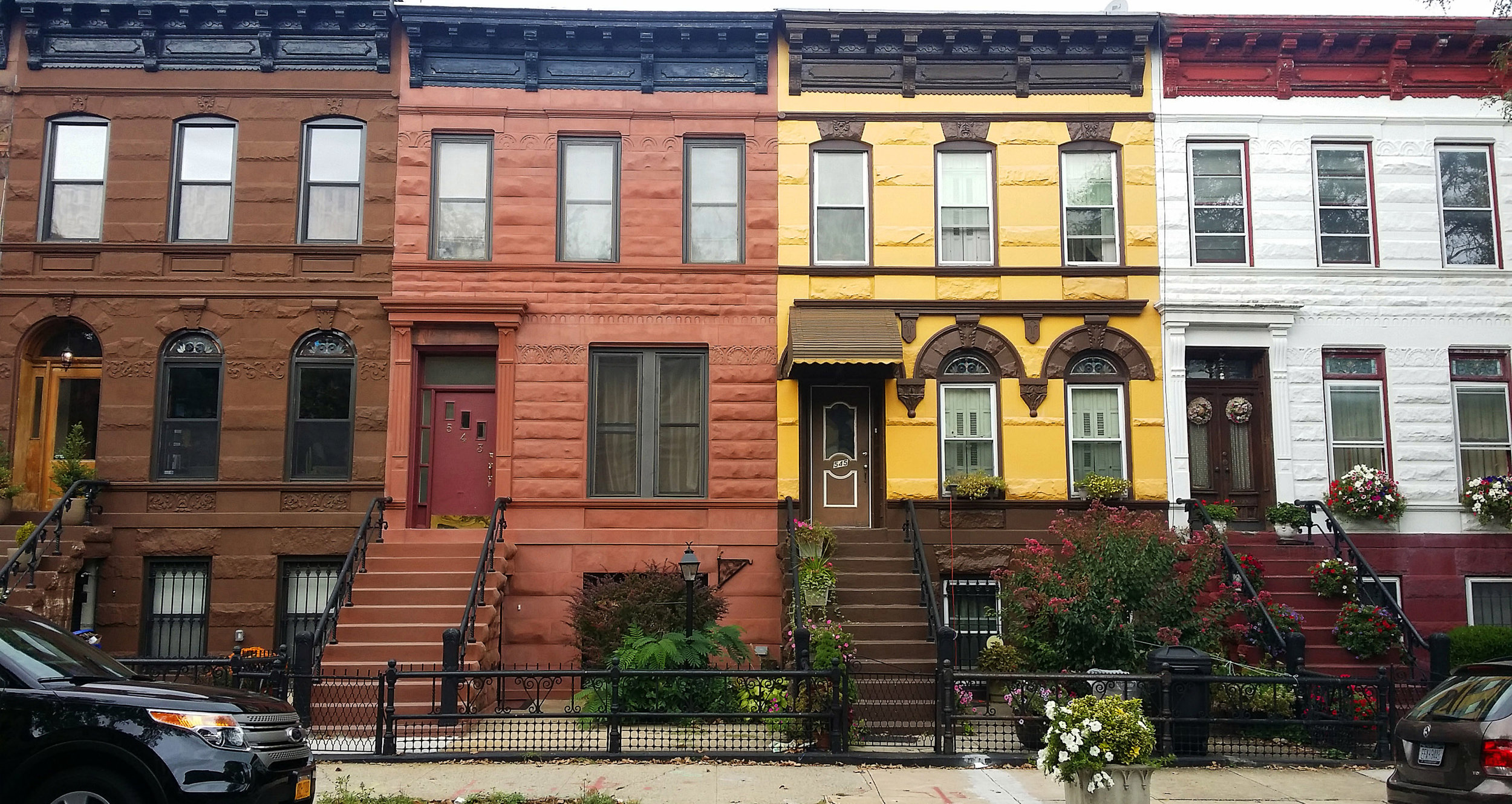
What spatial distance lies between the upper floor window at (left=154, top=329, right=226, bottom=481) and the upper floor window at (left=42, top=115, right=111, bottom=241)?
2.29 metres

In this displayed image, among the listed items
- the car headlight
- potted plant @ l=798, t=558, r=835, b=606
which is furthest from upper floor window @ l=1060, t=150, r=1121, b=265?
the car headlight

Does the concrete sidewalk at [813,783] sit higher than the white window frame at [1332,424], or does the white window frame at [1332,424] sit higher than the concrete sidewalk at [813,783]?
the white window frame at [1332,424]

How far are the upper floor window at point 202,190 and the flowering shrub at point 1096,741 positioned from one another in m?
14.2

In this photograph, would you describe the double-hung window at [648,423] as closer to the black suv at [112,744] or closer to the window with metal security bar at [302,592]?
the window with metal security bar at [302,592]

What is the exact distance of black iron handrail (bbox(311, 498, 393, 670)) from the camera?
12992 mm

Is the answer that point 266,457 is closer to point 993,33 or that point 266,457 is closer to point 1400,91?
point 993,33

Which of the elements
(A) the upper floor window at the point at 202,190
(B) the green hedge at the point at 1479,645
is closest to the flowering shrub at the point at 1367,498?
(B) the green hedge at the point at 1479,645

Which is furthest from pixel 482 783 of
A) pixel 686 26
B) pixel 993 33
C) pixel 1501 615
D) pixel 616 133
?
pixel 1501 615

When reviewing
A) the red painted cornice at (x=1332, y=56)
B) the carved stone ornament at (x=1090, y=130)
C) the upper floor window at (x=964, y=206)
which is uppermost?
the red painted cornice at (x=1332, y=56)

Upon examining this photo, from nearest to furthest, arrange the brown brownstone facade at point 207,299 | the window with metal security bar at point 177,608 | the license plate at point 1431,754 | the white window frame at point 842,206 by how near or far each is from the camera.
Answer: the license plate at point 1431,754
the window with metal security bar at point 177,608
the brown brownstone facade at point 207,299
the white window frame at point 842,206

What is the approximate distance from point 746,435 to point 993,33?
7.38 meters

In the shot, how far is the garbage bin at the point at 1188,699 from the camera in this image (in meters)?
11.5

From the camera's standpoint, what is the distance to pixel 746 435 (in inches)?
650

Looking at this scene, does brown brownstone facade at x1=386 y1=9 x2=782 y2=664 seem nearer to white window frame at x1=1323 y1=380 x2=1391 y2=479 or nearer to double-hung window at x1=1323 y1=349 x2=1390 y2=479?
white window frame at x1=1323 y1=380 x2=1391 y2=479
